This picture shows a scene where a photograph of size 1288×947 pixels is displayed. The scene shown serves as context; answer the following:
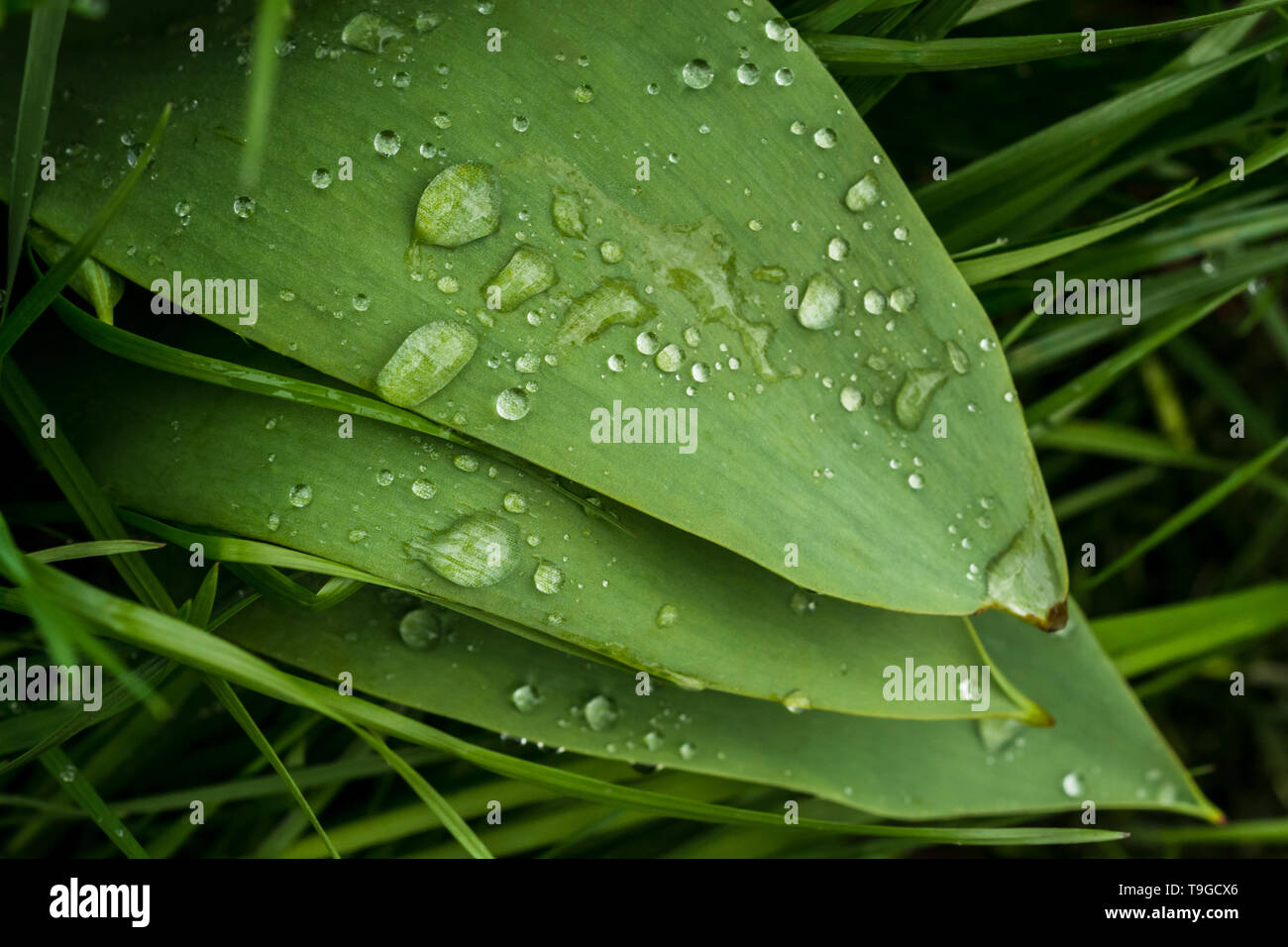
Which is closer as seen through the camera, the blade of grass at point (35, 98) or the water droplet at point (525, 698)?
the blade of grass at point (35, 98)

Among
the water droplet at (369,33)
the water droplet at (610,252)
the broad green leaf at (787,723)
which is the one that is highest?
the water droplet at (369,33)

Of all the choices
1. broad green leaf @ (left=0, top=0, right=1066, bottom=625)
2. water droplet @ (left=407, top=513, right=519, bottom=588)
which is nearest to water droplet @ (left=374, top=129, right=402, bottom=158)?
broad green leaf @ (left=0, top=0, right=1066, bottom=625)

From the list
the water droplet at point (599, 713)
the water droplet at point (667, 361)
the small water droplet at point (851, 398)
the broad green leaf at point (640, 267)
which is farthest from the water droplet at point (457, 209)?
the water droplet at point (599, 713)

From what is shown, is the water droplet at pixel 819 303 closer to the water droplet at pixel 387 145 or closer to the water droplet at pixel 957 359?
the water droplet at pixel 957 359

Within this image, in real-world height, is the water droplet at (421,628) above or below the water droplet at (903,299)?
below
